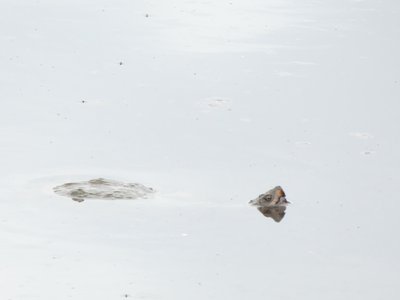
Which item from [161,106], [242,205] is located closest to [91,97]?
[161,106]

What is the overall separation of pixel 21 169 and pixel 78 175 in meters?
0.57

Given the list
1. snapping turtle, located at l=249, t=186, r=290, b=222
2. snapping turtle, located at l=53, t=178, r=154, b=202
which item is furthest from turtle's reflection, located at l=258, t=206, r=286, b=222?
snapping turtle, located at l=53, t=178, r=154, b=202

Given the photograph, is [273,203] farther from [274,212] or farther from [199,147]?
[199,147]

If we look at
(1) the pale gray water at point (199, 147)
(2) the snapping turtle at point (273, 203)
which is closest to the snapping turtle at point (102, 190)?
(1) the pale gray water at point (199, 147)

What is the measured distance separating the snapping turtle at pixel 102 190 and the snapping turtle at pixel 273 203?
3.36ft

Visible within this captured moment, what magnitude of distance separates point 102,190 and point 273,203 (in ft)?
5.25

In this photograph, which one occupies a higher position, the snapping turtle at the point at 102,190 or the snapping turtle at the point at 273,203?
the snapping turtle at the point at 102,190

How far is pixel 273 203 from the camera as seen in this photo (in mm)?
11781

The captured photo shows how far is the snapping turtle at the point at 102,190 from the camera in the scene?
38.5 feet

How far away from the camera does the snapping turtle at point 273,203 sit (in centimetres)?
1174

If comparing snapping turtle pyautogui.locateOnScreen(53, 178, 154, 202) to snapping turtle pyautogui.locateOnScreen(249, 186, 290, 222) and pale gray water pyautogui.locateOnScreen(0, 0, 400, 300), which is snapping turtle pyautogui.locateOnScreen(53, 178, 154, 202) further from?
snapping turtle pyautogui.locateOnScreen(249, 186, 290, 222)

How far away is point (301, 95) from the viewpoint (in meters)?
15.2

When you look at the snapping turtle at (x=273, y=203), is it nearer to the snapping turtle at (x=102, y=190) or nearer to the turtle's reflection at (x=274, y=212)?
the turtle's reflection at (x=274, y=212)

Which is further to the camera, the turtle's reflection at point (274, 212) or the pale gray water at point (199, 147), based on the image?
the turtle's reflection at point (274, 212)
